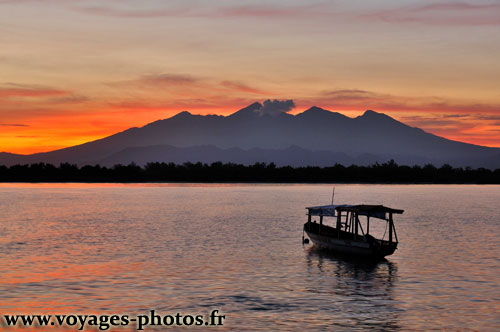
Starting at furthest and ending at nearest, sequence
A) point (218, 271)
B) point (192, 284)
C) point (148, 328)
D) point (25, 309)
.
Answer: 1. point (218, 271)
2. point (192, 284)
3. point (25, 309)
4. point (148, 328)

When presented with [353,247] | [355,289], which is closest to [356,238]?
[353,247]

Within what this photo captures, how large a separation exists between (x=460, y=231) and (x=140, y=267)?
1844 inches

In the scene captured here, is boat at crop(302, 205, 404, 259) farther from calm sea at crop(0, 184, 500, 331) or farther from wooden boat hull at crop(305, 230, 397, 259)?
calm sea at crop(0, 184, 500, 331)

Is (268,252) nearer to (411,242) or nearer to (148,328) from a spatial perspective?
(411,242)

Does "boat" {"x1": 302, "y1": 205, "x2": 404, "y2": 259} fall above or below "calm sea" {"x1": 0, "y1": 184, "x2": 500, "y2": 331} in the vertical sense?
above

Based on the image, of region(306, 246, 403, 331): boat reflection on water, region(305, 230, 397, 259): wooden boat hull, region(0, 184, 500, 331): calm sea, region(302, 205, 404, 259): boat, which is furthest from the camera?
region(302, 205, 404, 259): boat

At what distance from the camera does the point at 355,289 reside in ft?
123

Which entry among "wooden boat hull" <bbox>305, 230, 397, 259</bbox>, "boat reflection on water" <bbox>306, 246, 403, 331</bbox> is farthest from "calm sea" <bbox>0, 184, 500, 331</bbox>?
"wooden boat hull" <bbox>305, 230, 397, 259</bbox>

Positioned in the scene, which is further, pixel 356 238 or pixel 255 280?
pixel 356 238

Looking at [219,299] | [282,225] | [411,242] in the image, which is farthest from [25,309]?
[282,225]

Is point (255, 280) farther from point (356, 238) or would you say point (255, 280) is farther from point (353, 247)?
point (356, 238)

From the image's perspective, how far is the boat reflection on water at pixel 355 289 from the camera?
29.8 m

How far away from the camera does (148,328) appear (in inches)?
Result: 1114

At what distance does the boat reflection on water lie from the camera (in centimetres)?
2977
